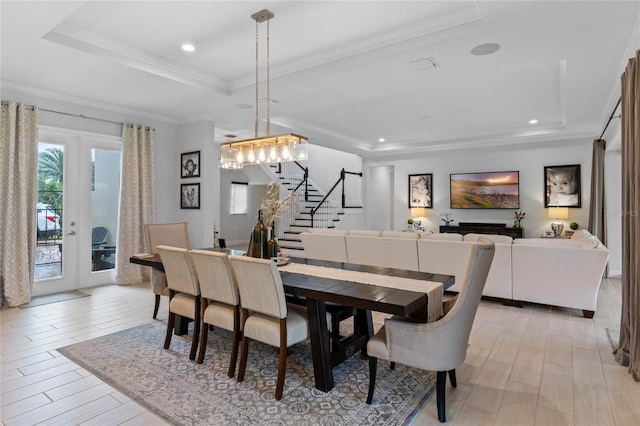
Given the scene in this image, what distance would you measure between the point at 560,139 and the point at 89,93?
27.8 ft

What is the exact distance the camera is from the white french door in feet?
16.2

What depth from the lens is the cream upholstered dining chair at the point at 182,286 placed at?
2879 mm

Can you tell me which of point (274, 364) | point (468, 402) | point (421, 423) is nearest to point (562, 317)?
point (468, 402)

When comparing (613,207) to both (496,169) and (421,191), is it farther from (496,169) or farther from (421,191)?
(421,191)

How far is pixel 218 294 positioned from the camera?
106 inches

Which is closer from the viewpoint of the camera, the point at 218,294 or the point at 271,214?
the point at 218,294

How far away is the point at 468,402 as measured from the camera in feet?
7.59

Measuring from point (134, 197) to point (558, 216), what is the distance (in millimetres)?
8232

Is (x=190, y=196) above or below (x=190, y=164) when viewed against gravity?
below

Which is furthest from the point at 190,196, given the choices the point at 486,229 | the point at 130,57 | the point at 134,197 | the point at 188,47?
the point at 486,229

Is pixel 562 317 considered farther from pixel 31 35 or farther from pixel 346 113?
pixel 31 35

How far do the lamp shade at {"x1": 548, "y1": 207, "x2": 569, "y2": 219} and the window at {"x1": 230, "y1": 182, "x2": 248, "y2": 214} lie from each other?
25.6 ft

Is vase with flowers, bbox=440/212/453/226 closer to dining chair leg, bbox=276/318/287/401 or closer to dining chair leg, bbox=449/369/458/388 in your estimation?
dining chair leg, bbox=449/369/458/388

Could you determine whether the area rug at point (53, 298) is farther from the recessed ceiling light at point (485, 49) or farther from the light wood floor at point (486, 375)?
the recessed ceiling light at point (485, 49)
